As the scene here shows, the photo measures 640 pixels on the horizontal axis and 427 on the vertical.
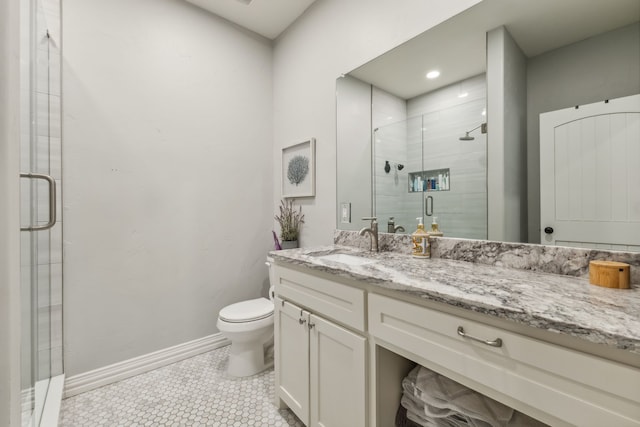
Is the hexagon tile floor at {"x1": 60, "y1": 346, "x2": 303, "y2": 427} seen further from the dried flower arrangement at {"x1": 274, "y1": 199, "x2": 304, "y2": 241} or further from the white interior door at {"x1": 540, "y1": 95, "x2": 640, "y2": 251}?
the white interior door at {"x1": 540, "y1": 95, "x2": 640, "y2": 251}

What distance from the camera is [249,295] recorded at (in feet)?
7.75

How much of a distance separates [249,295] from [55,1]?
7.44 feet

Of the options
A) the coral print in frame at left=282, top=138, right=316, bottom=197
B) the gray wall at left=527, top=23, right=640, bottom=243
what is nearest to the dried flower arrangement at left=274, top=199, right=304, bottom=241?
the coral print in frame at left=282, top=138, right=316, bottom=197

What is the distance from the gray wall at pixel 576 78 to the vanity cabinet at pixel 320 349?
2.60 feet

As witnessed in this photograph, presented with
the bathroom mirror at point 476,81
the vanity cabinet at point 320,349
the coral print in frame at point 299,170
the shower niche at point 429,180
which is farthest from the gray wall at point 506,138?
the coral print in frame at point 299,170

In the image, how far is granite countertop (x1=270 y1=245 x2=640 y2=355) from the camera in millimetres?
552

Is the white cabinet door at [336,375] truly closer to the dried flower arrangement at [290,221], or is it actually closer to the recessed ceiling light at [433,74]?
the dried flower arrangement at [290,221]

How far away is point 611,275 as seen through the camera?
0.82 meters

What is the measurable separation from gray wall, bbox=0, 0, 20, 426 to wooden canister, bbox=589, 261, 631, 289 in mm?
1539

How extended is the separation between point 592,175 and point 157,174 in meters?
2.31

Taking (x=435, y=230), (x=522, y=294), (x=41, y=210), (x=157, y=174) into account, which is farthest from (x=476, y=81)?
(x=41, y=210)

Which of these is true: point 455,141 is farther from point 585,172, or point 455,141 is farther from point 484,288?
point 484,288

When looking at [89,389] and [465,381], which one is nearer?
[465,381]

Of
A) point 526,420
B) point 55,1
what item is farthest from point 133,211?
point 526,420
